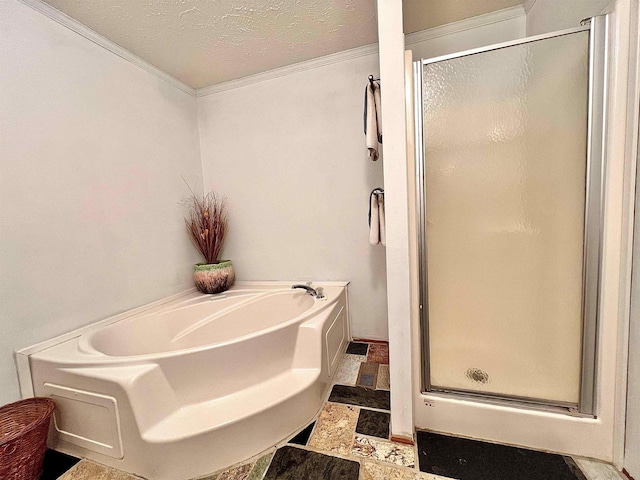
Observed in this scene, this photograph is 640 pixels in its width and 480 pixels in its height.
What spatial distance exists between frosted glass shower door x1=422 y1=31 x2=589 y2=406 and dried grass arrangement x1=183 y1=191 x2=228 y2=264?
1.82m

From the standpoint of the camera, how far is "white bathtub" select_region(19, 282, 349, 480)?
1.03 metres

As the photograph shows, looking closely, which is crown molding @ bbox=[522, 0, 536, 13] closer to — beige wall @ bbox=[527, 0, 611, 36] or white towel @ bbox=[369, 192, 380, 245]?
beige wall @ bbox=[527, 0, 611, 36]

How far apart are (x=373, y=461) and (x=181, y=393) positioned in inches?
36.7

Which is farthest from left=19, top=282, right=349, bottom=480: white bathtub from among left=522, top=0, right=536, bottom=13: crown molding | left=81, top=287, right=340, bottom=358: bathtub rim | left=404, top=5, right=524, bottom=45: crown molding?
left=522, top=0, right=536, bottom=13: crown molding

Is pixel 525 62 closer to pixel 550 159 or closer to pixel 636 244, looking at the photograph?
pixel 550 159

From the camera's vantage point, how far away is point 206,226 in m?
2.22

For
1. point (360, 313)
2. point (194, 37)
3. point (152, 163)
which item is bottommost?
point (360, 313)

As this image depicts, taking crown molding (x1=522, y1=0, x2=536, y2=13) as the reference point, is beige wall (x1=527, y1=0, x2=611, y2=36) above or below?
below

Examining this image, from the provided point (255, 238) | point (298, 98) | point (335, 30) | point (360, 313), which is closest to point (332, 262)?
point (360, 313)

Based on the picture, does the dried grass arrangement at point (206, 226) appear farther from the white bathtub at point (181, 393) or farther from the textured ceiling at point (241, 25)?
the textured ceiling at point (241, 25)

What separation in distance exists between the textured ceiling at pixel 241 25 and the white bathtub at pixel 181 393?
6.19ft

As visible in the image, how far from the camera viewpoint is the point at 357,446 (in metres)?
1.15

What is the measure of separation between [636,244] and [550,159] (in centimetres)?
43

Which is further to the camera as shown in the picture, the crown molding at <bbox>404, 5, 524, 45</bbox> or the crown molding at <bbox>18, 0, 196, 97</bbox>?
the crown molding at <bbox>404, 5, 524, 45</bbox>
